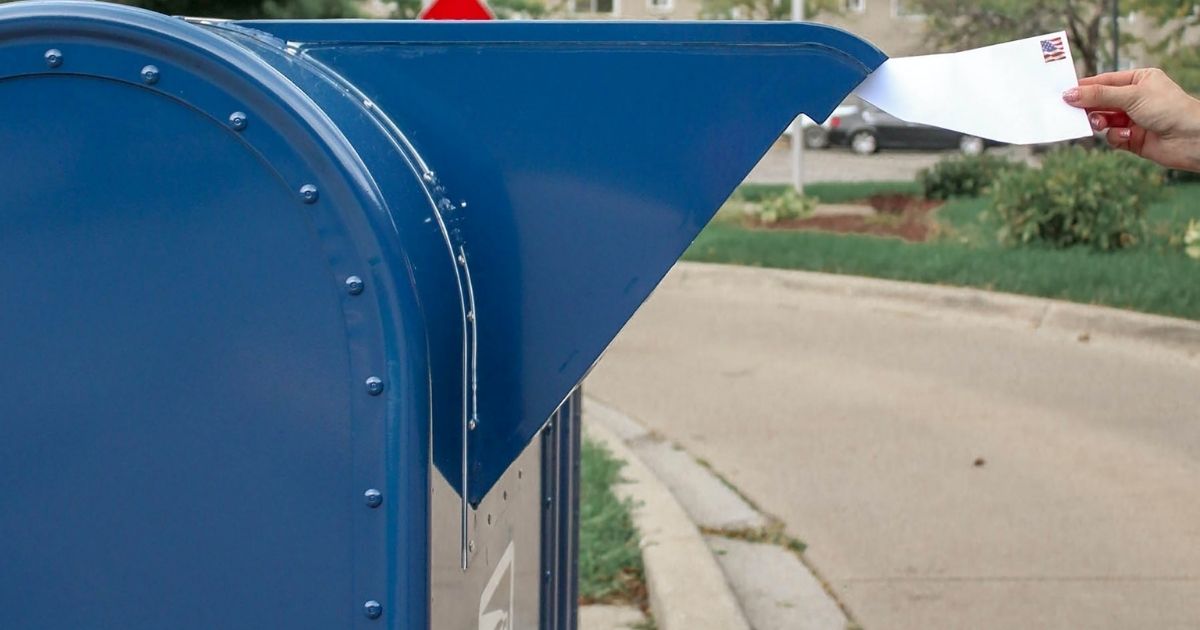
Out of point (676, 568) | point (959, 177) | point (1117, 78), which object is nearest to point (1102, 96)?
point (1117, 78)

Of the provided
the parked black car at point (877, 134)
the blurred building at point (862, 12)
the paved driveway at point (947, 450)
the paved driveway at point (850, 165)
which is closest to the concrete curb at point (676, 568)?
the paved driveway at point (947, 450)

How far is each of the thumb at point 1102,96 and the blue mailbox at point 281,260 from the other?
44 centimetres

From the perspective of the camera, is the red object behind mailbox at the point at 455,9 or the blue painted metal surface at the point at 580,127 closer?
the blue painted metal surface at the point at 580,127

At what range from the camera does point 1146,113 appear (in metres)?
2.14

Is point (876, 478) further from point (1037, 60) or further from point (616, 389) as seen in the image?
point (1037, 60)

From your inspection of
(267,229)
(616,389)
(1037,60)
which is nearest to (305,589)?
(267,229)

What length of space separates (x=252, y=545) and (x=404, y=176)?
47 centimetres

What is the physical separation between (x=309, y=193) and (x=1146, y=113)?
132cm

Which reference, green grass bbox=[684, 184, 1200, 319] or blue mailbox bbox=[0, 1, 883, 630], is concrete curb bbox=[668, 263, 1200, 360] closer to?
green grass bbox=[684, 184, 1200, 319]

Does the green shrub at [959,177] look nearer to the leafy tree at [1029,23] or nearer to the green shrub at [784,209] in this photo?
the leafy tree at [1029,23]

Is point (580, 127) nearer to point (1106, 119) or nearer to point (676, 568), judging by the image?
point (1106, 119)

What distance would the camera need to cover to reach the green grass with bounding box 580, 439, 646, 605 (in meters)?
4.54

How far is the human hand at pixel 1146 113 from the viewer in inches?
80.0

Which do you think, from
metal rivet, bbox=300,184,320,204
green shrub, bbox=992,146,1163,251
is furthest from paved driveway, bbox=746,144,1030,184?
metal rivet, bbox=300,184,320,204
